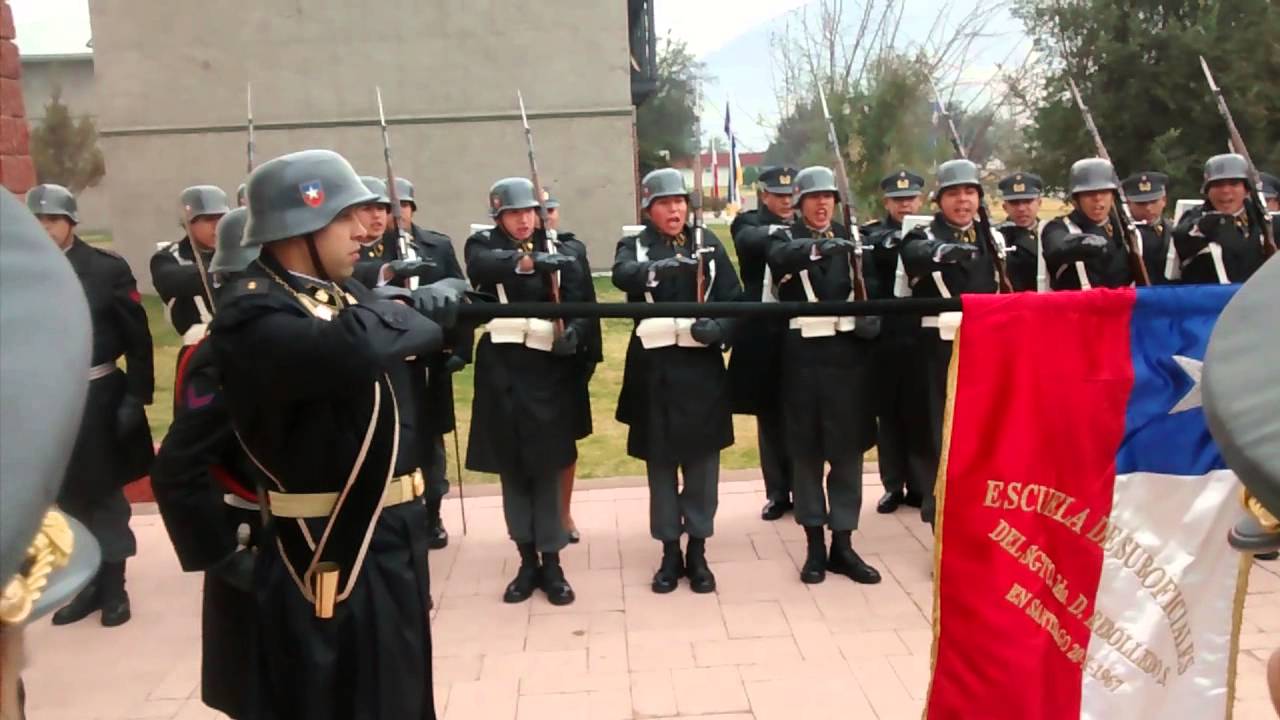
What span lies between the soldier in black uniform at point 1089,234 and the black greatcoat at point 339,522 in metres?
4.00

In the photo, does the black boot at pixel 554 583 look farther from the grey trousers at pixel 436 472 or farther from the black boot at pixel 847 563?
the black boot at pixel 847 563

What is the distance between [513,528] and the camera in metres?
5.10

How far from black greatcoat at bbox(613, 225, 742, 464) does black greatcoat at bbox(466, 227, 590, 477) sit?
12.5 inches

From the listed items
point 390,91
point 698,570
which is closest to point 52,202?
point 698,570

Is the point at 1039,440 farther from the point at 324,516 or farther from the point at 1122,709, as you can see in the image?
the point at 324,516

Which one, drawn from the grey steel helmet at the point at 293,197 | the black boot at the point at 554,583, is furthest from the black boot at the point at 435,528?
the grey steel helmet at the point at 293,197

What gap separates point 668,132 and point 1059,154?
18602 millimetres

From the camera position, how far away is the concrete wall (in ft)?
57.0

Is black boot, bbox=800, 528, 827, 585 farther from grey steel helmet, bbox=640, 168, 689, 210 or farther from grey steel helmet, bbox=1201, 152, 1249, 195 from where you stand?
grey steel helmet, bbox=1201, 152, 1249, 195

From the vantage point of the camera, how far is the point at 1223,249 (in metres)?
5.81

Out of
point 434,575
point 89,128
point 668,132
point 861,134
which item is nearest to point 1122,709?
point 434,575

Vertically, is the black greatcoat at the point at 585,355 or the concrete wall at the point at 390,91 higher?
the concrete wall at the point at 390,91

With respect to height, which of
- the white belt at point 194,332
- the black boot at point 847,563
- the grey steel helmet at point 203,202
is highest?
the grey steel helmet at point 203,202

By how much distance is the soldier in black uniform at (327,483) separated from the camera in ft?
8.32
